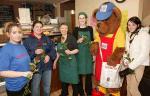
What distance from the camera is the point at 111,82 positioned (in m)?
2.23

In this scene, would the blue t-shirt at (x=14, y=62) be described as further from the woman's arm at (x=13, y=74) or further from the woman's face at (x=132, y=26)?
the woman's face at (x=132, y=26)

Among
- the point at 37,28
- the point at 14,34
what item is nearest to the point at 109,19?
the point at 37,28

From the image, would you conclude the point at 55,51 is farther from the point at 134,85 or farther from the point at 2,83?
the point at 134,85

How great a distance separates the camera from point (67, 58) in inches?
92.9

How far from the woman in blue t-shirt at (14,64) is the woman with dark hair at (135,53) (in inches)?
43.7

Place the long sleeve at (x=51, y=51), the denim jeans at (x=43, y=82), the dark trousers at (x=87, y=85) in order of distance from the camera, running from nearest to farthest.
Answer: the denim jeans at (x=43, y=82) → the long sleeve at (x=51, y=51) → the dark trousers at (x=87, y=85)

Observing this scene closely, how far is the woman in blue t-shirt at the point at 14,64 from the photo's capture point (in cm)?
159

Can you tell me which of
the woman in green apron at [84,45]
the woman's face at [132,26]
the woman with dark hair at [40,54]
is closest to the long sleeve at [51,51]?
the woman with dark hair at [40,54]

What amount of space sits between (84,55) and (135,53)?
67 cm

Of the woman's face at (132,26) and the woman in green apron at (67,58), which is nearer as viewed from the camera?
the woman's face at (132,26)

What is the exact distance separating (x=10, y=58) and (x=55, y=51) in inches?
28.8

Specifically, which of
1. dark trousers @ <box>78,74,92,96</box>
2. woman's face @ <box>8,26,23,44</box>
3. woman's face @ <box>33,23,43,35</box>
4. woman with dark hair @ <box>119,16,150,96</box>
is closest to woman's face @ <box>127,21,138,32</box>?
woman with dark hair @ <box>119,16,150,96</box>

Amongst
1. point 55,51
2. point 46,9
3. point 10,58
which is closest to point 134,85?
point 55,51

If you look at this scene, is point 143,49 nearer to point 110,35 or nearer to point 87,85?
point 110,35
